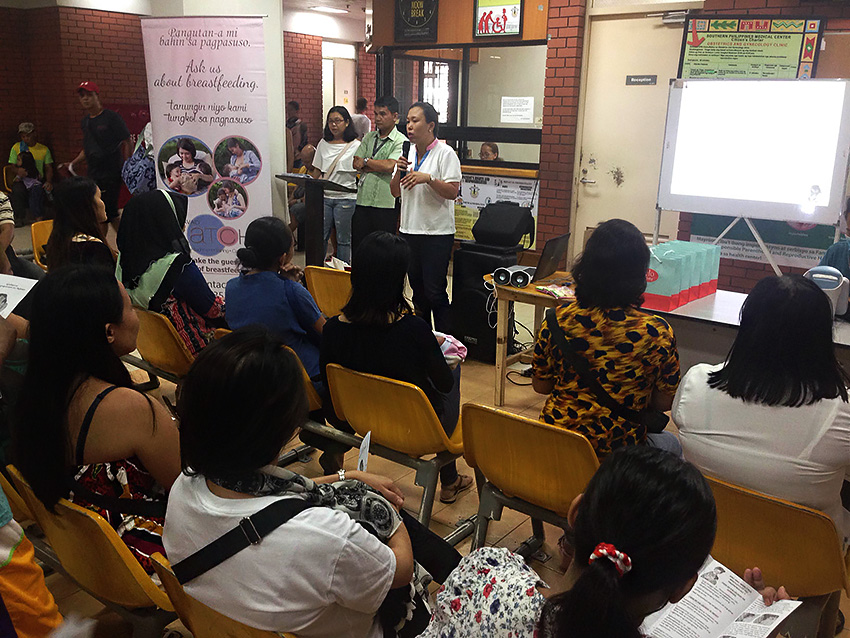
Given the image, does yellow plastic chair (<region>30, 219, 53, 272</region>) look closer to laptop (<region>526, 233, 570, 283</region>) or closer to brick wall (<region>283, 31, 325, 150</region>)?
laptop (<region>526, 233, 570, 283</region>)

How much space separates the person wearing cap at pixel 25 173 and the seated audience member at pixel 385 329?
842 centimetres

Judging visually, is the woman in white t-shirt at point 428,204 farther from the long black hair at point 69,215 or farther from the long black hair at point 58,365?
the long black hair at point 58,365

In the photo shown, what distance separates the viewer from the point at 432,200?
430cm

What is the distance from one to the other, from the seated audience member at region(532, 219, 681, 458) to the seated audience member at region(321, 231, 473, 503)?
0.37 meters

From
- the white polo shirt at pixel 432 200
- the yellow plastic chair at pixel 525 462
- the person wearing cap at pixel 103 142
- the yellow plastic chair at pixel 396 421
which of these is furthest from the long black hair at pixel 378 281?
the person wearing cap at pixel 103 142

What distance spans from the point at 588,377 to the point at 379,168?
3.17 meters

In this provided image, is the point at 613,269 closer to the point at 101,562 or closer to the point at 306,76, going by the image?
the point at 101,562

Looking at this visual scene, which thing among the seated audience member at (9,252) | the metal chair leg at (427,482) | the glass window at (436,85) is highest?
the glass window at (436,85)

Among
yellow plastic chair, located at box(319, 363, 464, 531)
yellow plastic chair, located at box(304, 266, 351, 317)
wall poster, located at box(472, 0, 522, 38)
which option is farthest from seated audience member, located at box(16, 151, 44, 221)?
yellow plastic chair, located at box(319, 363, 464, 531)

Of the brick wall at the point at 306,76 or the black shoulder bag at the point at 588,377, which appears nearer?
the black shoulder bag at the point at 588,377

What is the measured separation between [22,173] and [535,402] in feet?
27.0

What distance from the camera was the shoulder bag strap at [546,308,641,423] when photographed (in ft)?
6.69

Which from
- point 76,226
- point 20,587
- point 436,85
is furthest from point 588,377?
point 436,85

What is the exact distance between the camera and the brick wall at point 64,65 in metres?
8.94
